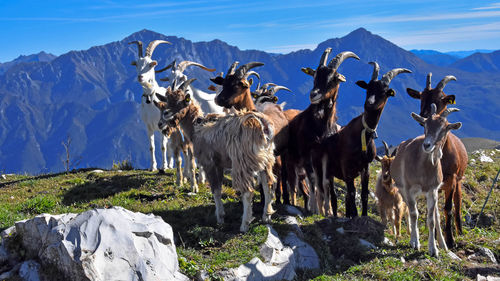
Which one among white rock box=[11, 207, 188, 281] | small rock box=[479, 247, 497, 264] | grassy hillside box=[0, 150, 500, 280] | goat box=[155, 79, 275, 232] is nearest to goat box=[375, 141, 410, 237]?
grassy hillside box=[0, 150, 500, 280]

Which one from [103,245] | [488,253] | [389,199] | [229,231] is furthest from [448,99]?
[103,245]

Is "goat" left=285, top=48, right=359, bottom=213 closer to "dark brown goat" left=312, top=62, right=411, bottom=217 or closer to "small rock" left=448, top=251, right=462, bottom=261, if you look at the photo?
"dark brown goat" left=312, top=62, right=411, bottom=217

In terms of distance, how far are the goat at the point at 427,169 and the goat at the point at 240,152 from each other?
114 inches

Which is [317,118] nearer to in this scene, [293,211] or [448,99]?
[293,211]

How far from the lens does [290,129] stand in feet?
37.9

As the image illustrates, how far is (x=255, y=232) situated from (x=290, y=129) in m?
3.57

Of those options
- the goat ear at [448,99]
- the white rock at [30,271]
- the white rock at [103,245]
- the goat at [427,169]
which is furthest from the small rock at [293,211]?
the white rock at [30,271]

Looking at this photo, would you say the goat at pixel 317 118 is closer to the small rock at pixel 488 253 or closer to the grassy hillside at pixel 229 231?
the grassy hillside at pixel 229 231

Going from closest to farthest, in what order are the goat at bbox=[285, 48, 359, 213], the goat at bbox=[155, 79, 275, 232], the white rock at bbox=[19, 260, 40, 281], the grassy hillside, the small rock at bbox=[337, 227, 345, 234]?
the white rock at bbox=[19, 260, 40, 281] < the grassy hillside < the goat at bbox=[155, 79, 275, 232] < the small rock at bbox=[337, 227, 345, 234] < the goat at bbox=[285, 48, 359, 213]

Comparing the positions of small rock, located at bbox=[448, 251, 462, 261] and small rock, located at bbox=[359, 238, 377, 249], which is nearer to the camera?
small rock, located at bbox=[448, 251, 462, 261]

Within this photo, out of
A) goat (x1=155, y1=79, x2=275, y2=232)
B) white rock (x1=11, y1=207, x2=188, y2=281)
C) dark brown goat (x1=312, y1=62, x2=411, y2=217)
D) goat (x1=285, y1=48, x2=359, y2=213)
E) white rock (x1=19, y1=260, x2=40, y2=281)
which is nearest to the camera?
white rock (x1=11, y1=207, x2=188, y2=281)

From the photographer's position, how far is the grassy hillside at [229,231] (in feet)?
26.8

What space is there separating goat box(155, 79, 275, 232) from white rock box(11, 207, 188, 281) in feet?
6.20

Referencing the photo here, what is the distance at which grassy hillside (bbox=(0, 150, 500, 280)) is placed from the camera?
8180 millimetres
